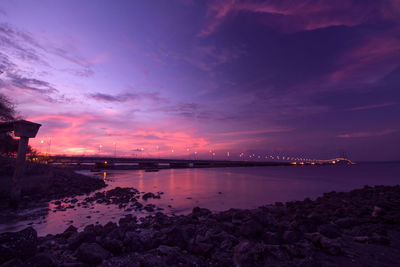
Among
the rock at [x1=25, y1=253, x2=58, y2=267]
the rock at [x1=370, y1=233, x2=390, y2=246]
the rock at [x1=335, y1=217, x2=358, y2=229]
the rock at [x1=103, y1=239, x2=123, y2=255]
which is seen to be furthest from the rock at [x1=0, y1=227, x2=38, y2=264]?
the rock at [x1=335, y1=217, x2=358, y2=229]

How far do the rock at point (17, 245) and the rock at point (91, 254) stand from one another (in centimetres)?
141

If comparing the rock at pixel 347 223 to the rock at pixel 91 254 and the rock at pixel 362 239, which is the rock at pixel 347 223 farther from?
the rock at pixel 91 254

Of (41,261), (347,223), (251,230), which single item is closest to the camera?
(41,261)

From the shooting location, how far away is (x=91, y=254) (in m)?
6.84

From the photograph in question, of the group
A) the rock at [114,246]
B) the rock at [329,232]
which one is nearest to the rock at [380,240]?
the rock at [329,232]

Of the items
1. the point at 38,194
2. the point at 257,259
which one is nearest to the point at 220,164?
the point at 38,194

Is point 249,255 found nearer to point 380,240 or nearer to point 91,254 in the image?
point 91,254

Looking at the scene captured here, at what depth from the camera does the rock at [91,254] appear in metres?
6.75

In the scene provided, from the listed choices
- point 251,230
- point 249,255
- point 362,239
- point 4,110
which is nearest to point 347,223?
point 362,239

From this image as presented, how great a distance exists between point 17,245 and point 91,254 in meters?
2.14

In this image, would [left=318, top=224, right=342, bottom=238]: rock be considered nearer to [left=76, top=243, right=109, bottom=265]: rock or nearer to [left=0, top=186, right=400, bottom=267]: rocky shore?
[left=0, top=186, right=400, bottom=267]: rocky shore

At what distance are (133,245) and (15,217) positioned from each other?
1286 cm

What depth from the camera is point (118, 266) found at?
6469 millimetres

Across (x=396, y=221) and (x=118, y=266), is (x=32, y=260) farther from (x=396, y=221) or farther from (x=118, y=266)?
(x=396, y=221)
